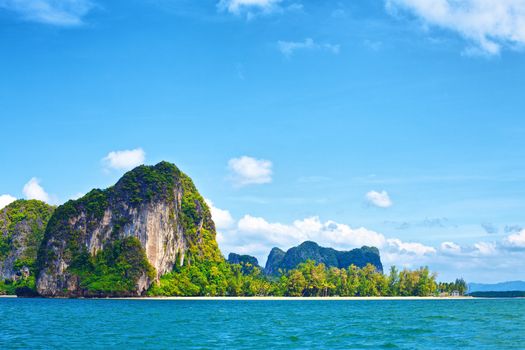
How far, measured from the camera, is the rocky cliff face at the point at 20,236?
6797 inches

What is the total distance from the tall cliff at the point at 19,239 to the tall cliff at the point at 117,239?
1634 cm

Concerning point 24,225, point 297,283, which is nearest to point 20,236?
point 24,225

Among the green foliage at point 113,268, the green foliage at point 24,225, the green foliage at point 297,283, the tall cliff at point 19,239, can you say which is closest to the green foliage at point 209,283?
the green foliage at point 297,283

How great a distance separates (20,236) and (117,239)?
157 feet

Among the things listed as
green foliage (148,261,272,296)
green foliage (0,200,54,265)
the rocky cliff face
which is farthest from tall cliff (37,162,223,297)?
green foliage (0,200,54,265)

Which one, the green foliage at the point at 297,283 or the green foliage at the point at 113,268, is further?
the green foliage at the point at 297,283

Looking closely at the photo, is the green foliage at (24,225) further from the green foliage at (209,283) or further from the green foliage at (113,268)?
the green foliage at (209,283)

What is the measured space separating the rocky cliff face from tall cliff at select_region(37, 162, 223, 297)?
2082 cm

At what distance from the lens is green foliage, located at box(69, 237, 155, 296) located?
144250 mm

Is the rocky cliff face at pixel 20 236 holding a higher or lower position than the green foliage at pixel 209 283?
higher

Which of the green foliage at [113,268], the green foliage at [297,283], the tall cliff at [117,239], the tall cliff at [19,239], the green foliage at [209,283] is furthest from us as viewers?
the tall cliff at [19,239]

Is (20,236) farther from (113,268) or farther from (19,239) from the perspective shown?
(113,268)

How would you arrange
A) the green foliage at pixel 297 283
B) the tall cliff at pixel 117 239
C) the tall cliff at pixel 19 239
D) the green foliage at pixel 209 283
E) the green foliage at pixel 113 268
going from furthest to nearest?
the tall cliff at pixel 19 239
the green foliage at pixel 297 283
the green foliage at pixel 209 283
the tall cliff at pixel 117 239
the green foliage at pixel 113 268

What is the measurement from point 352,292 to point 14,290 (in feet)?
333
